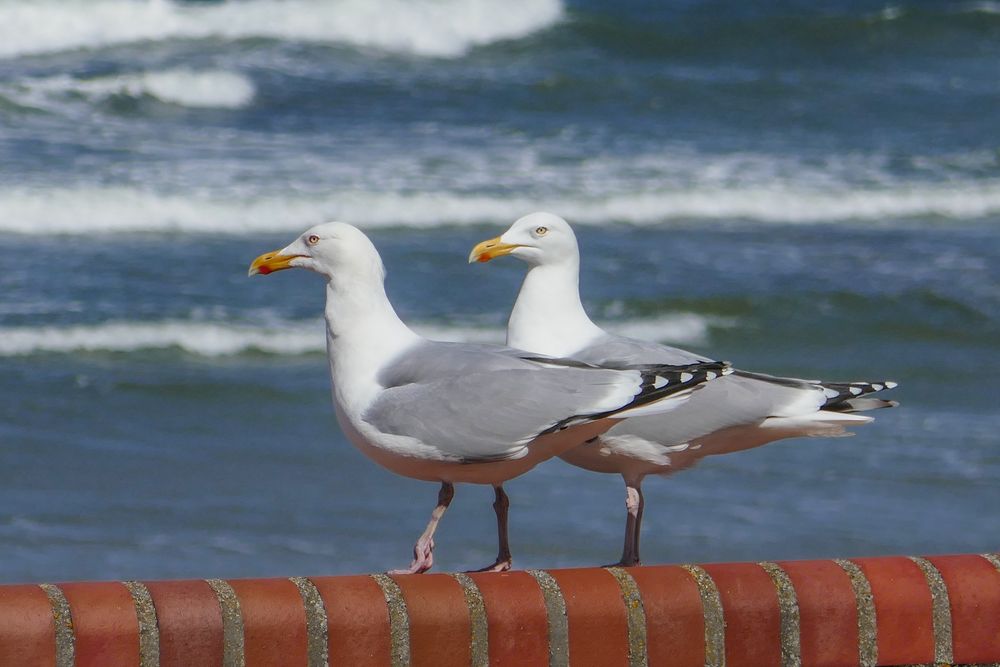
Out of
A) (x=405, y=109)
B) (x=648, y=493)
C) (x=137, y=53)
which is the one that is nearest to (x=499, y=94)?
(x=405, y=109)

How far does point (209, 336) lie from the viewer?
902cm

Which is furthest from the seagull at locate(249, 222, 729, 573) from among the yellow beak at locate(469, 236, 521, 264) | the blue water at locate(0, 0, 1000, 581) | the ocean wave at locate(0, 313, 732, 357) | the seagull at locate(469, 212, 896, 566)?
the ocean wave at locate(0, 313, 732, 357)

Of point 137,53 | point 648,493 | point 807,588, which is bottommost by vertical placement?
point 648,493

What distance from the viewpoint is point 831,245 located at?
39.5ft

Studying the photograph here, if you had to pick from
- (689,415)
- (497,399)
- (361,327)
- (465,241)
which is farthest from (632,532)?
(465,241)

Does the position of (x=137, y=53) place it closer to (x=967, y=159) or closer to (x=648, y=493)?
(x=967, y=159)

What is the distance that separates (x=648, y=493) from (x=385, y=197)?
7073mm

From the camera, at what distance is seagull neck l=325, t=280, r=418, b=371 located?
Result: 3.64 meters

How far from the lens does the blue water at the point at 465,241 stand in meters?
5.98

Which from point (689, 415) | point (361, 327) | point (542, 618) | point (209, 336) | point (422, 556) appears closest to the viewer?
point (542, 618)

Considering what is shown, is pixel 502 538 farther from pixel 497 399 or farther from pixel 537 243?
pixel 537 243

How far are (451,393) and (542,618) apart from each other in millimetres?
908

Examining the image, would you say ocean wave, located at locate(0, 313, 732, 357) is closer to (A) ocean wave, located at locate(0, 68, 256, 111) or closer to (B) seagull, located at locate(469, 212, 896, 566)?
(B) seagull, located at locate(469, 212, 896, 566)

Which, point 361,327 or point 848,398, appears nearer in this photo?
point 361,327
